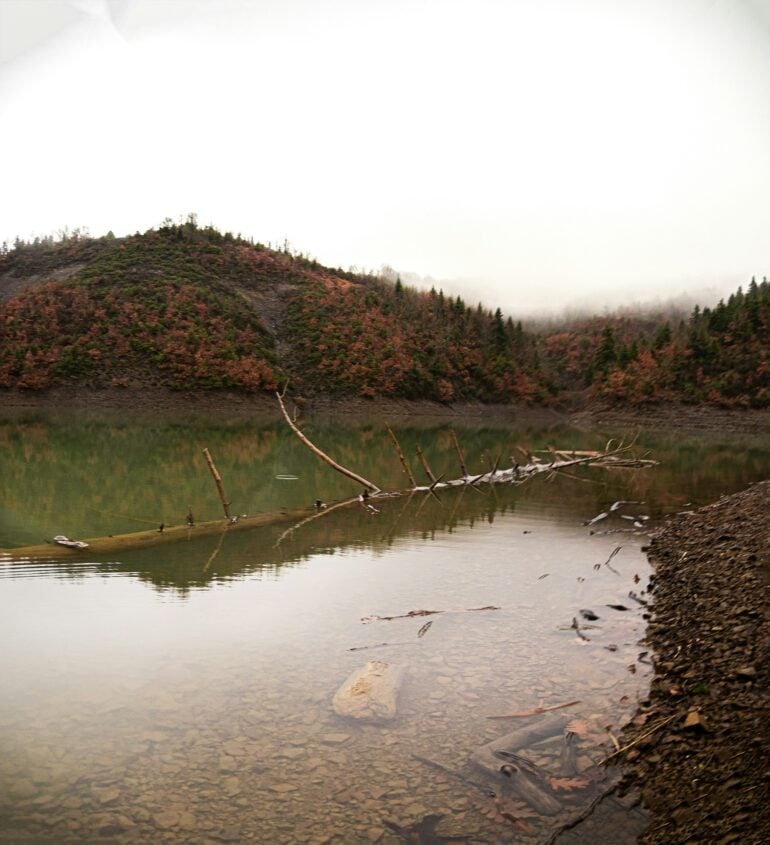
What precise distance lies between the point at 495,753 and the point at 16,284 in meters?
144

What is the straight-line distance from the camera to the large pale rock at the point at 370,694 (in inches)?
283

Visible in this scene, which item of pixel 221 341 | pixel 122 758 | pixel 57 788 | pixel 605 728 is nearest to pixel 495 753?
pixel 605 728

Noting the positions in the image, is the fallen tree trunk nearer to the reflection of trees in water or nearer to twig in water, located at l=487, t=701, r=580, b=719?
the reflection of trees in water

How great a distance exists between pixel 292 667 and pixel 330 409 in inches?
3843

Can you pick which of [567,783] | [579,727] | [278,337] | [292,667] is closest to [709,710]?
[579,727]

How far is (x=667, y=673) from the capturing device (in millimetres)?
8062

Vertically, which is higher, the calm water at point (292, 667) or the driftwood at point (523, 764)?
the calm water at point (292, 667)

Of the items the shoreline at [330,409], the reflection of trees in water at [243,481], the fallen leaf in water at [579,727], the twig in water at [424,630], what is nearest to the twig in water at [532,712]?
the fallen leaf in water at [579,727]

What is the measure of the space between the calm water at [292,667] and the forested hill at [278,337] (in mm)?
A: 81208

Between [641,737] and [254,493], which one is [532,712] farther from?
[254,493]

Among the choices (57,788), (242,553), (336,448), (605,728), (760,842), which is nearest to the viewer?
→ (760,842)

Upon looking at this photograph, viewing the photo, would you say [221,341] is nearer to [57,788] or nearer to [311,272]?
[311,272]

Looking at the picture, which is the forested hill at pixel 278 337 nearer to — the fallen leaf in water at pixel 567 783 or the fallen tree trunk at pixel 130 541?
the fallen tree trunk at pixel 130 541

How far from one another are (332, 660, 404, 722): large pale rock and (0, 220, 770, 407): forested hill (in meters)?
91.3
